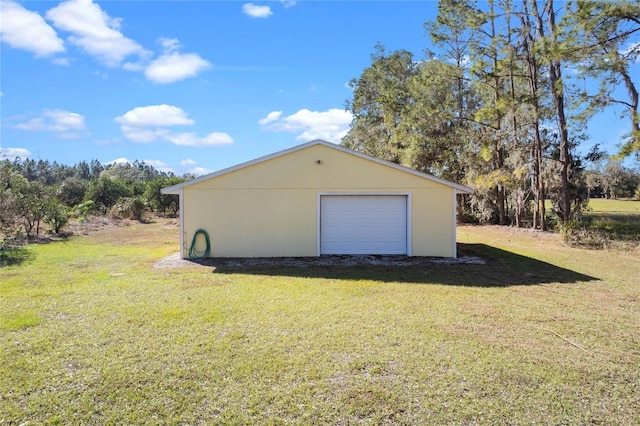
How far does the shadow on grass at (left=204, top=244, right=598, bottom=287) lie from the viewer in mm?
7658

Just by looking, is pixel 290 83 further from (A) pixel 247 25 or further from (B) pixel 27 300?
(B) pixel 27 300

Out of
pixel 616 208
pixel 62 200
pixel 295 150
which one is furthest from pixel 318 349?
pixel 616 208

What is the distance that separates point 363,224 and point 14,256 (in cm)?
996

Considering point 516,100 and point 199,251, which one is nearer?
point 199,251

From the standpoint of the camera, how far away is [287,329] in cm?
468

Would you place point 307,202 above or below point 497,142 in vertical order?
below

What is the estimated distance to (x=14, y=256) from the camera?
10023mm

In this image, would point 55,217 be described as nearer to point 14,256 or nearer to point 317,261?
point 14,256

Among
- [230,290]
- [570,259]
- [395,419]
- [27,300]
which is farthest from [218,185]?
[570,259]

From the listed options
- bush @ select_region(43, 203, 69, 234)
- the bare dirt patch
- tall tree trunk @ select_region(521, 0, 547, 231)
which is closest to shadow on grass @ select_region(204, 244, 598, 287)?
the bare dirt patch

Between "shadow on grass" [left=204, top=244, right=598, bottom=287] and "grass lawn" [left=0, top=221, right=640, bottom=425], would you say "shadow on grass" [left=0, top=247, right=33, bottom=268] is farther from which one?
"shadow on grass" [left=204, top=244, right=598, bottom=287]

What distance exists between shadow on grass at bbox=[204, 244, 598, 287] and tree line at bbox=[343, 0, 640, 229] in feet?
19.7

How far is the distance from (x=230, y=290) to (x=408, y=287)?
3424mm

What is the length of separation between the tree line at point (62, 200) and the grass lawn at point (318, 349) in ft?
24.2
